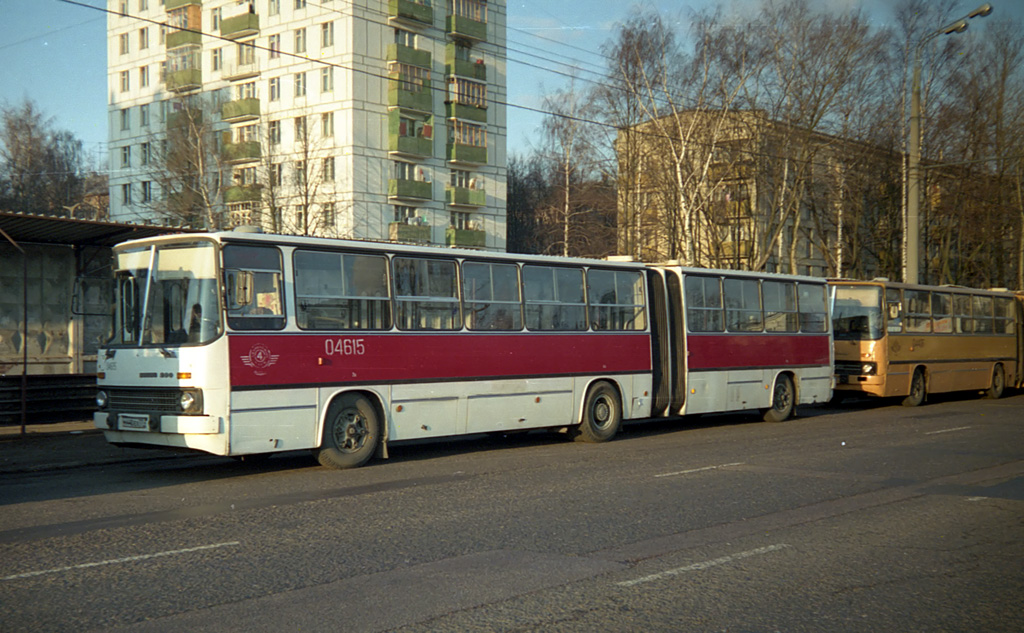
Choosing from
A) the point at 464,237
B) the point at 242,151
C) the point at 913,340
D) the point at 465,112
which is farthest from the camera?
the point at 465,112

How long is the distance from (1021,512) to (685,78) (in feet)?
103

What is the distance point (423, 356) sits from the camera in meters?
13.9

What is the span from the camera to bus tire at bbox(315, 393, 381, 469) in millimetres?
12781

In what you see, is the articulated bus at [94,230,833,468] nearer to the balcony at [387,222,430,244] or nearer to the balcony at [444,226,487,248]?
the balcony at [387,222,430,244]

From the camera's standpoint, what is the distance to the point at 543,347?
626 inches

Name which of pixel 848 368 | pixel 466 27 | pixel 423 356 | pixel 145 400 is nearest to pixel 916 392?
pixel 848 368

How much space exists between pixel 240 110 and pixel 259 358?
42.7 m

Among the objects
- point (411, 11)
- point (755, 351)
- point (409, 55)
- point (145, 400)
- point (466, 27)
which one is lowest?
point (145, 400)

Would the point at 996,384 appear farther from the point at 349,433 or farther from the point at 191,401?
the point at 191,401

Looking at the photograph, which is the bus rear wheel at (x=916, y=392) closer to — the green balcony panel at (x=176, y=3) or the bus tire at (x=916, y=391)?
the bus tire at (x=916, y=391)

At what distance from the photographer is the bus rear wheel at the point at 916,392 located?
2604cm

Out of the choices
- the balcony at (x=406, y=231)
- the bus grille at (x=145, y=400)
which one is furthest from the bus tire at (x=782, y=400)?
the balcony at (x=406, y=231)

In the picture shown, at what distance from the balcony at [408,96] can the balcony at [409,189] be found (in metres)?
3.91

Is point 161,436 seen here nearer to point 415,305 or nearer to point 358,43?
A: point 415,305
